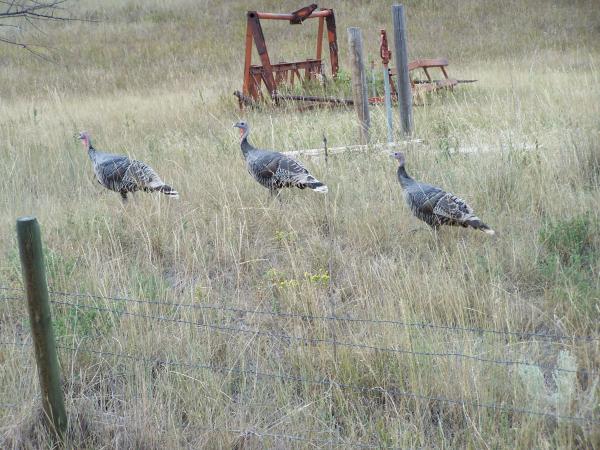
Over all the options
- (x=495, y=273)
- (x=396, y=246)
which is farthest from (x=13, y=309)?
(x=495, y=273)

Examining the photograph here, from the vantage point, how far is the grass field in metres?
3.82

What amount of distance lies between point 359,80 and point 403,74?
78cm

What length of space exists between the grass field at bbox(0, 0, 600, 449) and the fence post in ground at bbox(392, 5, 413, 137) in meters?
0.36

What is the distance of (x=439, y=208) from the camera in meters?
5.51

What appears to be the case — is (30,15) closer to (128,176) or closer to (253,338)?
(128,176)

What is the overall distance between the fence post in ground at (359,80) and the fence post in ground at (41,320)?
540 centimetres

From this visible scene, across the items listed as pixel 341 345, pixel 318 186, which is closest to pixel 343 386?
pixel 341 345

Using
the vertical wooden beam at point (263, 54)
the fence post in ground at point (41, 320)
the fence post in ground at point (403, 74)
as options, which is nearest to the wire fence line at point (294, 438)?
the fence post in ground at point (41, 320)

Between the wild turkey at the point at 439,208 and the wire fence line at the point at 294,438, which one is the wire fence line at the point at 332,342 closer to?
the wire fence line at the point at 294,438

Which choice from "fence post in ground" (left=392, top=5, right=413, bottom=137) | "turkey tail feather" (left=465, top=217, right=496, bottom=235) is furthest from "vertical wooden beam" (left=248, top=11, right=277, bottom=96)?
"turkey tail feather" (left=465, top=217, right=496, bottom=235)

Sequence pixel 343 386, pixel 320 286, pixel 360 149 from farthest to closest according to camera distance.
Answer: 1. pixel 360 149
2. pixel 320 286
3. pixel 343 386

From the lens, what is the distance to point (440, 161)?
7391 millimetres

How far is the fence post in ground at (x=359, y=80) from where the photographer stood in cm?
820

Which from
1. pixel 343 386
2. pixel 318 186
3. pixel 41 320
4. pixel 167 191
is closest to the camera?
pixel 41 320
